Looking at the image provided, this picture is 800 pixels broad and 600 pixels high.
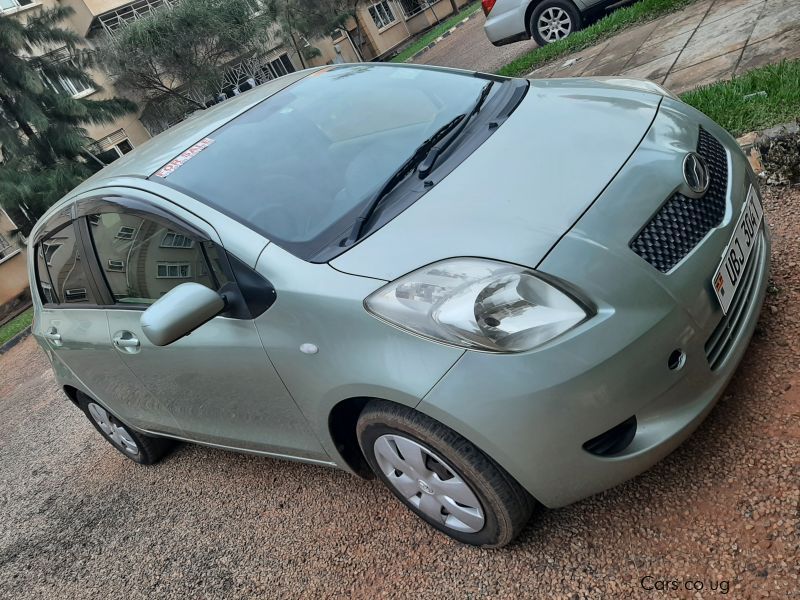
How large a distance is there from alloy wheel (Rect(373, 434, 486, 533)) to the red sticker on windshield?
1452mm

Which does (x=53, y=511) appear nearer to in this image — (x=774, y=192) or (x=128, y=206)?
(x=128, y=206)

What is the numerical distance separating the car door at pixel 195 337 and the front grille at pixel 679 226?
1.24m

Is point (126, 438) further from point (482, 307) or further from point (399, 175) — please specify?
point (482, 307)

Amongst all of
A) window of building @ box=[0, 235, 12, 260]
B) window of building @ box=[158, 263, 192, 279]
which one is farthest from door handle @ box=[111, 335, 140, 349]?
window of building @ box=[0, 235, 12, 260]

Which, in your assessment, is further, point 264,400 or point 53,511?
point 53,511

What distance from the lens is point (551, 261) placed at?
1.78 metres

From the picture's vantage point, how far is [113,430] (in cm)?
388

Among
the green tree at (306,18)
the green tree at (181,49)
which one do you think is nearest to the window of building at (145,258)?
the green tree at (181,49)

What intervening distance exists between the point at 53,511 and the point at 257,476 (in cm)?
165

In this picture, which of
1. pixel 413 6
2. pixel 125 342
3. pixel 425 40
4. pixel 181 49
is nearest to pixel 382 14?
pixel 413 6

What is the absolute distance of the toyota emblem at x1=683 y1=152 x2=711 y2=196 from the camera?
2.02 m

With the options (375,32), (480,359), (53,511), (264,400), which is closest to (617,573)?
(480,359)

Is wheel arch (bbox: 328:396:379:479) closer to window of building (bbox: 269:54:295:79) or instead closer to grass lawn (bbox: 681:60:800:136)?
grass lawn (bbox: 681:60:800:136)

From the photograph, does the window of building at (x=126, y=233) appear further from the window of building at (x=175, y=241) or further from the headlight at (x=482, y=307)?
the headlight at (x=482, y=307)
